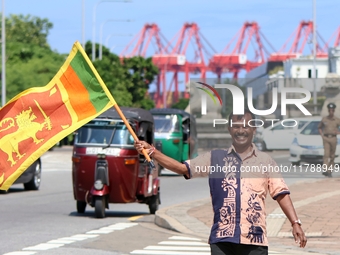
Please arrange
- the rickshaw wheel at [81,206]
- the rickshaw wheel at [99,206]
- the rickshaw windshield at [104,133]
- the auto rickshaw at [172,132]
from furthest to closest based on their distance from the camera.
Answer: the auto rickshaw at [172,132]
the rickshaw wheel at [81,206]
the rickshaw windshield at [104,133]
the rickshaw wheel at [99,206]

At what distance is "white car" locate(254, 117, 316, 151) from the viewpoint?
41.6 feet

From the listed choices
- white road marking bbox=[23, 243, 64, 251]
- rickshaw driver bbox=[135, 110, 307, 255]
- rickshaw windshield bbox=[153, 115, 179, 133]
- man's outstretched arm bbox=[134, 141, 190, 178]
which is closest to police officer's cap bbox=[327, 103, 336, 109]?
white road marking bbox=[23, 243, 64, 251]

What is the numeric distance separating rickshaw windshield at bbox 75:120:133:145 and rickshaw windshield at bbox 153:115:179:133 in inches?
723

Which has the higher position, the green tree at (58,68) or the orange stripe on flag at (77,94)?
the green tree at (58,68)

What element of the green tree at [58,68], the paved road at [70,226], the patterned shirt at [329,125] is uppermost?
the green tree at [58,68]

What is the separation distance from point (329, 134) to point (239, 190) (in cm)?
878

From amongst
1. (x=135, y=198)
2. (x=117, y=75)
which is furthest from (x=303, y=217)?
(x=117, y=75)

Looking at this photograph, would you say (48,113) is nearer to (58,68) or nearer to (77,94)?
(77,94)

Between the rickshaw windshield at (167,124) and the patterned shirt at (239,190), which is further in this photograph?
the rickshaw windshield at (167,124)

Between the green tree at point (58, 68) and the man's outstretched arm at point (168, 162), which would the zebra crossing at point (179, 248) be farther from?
the green tree at point (58, 68)

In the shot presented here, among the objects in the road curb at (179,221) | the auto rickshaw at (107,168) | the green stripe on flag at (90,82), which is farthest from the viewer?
the auto rickshaw at (107,168)

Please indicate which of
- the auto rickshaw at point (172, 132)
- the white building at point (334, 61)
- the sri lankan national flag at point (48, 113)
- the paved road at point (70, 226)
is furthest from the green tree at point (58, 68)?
the sri lankan national flag at point (48, 113)

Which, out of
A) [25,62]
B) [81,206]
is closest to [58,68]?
[25,62]

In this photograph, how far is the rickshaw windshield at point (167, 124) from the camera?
37188 millimetres
